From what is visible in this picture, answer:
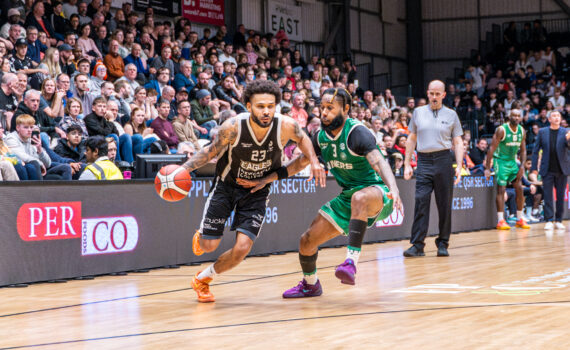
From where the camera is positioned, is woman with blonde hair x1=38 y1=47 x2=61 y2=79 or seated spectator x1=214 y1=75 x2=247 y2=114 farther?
seated spectator x1=214 y1=75 x2=247 y2=114

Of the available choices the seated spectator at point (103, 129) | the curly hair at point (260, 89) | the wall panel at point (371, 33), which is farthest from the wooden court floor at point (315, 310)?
the wall panel at point (371, 33)

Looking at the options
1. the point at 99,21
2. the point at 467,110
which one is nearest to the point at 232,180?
the point at 99,21

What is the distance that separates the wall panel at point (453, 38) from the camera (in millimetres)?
31906

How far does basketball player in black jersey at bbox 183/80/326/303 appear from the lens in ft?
19.3

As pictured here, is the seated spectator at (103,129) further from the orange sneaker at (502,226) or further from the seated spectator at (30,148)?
the orange sneaker at (502,226)

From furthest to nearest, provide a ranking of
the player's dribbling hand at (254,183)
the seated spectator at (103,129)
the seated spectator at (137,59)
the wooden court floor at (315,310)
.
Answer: the seated spectator at (137,59) < the seated spectator at (103,129) < the player's dribbling hand at (254,183) < the wooden court floor at (315,310)

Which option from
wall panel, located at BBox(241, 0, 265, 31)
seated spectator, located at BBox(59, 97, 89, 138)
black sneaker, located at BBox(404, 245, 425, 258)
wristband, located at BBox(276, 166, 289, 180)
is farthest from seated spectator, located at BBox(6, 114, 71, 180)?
wall panel, located at BBox(241, 0, 265, 31)

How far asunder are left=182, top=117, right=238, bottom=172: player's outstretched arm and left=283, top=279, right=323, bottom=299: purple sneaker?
1.23 meters

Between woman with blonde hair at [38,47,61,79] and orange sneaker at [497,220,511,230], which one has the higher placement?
woman with blonde hair at [38,47,61,79]

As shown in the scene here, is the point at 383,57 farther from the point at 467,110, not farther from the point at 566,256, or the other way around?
the point at 566,256

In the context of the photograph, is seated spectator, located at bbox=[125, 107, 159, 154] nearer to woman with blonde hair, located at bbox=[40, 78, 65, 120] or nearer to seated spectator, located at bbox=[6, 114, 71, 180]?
woman with blonde hair, located at bbox=[40, 78, 65, 120]

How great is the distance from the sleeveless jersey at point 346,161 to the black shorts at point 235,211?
0.65m

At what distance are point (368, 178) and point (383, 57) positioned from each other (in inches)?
987

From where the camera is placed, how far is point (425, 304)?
5488 millimetres
